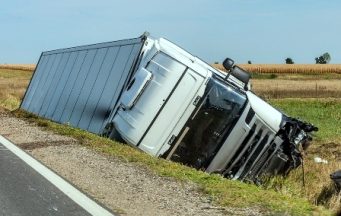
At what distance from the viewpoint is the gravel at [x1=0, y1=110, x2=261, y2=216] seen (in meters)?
7.02

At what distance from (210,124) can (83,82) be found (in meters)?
6.41

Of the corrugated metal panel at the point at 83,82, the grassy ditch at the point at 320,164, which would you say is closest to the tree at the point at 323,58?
the grassy ditch at the point at 320,164

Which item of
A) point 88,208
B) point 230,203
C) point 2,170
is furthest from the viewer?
point 2,170

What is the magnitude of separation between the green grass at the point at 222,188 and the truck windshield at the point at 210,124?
2.83ft

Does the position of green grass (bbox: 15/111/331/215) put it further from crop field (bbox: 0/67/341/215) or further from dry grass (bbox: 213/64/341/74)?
dry grass (bbox: 213/64/341/74)

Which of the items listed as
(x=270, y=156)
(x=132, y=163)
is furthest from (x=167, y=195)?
(x=270, y=156)

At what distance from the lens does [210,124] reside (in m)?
11.5

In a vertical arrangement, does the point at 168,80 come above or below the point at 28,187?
above

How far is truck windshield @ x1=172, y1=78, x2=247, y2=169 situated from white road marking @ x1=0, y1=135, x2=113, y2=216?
2593mm

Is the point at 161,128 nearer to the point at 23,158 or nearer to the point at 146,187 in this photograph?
the point at 23,158

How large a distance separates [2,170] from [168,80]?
11.4 feet

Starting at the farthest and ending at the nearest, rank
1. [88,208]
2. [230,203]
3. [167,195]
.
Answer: [167,195] < [230,203] < [88,208]

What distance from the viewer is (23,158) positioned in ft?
34.4

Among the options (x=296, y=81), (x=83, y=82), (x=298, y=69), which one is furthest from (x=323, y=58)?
(x=83, y=82)
